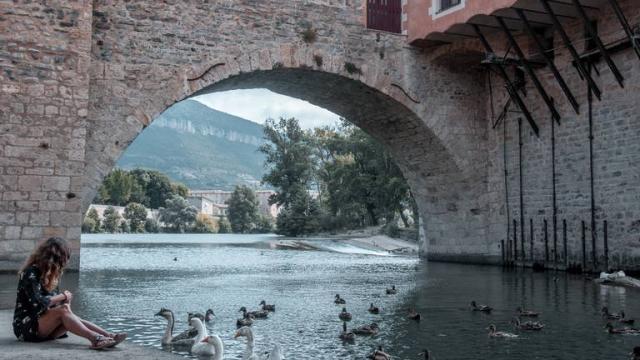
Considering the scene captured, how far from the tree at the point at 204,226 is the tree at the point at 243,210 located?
250cm

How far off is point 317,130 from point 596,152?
35442 mm

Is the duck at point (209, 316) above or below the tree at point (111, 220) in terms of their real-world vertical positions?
below

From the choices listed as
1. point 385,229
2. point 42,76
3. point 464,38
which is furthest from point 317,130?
point 42,76

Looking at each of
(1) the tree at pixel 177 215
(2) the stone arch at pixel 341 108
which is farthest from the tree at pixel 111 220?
(2) the stone arch at pixel 341 108

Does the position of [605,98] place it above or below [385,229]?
above

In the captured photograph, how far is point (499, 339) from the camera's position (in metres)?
6.84

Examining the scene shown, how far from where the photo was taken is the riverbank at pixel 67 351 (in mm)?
4785

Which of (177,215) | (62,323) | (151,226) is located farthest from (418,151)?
(177,215)

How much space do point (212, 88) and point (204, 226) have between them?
213ft

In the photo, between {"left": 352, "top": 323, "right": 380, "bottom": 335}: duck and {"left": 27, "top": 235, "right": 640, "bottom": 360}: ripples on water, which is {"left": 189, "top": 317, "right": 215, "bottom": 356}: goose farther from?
{"left": 352, "top": 323, "right": 380, "bottom": 335}: duck

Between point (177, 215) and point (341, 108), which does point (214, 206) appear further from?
point (341, 108)

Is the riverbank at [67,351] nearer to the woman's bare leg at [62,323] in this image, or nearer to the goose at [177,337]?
the woman's bare leg at [62,323]

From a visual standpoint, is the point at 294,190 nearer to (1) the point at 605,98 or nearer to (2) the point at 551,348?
(1) the point at 605,98

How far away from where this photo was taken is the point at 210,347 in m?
5.92
